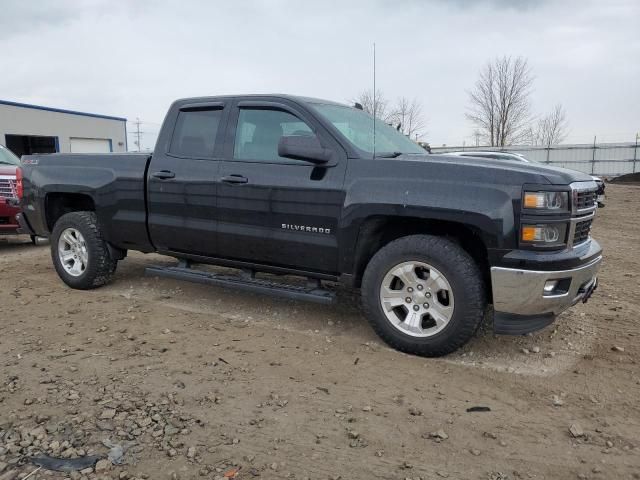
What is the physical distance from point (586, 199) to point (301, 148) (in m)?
2.09

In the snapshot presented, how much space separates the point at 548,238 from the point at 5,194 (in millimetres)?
7762

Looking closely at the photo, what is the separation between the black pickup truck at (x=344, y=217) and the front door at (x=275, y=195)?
0.04 feet

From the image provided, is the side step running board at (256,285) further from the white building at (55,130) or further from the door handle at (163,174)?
the white building at (55,130)

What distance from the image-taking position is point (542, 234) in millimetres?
3383

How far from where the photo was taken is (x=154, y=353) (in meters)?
3.86

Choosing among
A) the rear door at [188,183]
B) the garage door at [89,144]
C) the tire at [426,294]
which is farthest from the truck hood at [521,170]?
the garage door at [89,144]

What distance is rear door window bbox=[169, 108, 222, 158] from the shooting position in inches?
188

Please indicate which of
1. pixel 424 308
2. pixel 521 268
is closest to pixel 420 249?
pixel 424 308

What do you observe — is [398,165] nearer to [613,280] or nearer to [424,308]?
[424,308]

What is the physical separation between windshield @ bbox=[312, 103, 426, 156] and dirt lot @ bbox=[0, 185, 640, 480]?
155 centimetres

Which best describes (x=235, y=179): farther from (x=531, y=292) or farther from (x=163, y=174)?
(x=531, y=292)

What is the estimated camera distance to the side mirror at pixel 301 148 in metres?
3.91

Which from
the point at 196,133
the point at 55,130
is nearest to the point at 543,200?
the point at 196,133

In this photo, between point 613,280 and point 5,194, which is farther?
point 5,194
